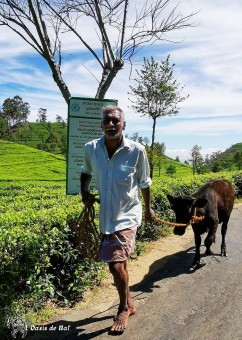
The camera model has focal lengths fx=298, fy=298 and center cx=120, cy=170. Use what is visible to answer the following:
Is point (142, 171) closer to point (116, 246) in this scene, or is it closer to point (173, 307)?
point (116, 246)

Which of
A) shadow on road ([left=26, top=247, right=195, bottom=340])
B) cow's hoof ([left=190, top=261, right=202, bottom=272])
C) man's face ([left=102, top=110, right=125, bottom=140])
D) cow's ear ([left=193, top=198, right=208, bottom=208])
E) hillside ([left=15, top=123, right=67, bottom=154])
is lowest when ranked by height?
shadow on road ([left=26, top=247, right=195, bottom=340])

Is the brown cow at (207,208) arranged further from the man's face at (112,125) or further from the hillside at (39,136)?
the hillside at (39,136)

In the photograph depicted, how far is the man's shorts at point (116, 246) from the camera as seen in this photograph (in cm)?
300

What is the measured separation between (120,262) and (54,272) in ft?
3.60

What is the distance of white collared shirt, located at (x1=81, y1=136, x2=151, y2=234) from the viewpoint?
300 centimetres

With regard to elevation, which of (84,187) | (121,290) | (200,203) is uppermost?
(84,187)

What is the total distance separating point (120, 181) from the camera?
2992mm

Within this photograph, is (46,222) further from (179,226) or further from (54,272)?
(179,226)

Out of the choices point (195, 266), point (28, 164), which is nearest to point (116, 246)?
point (195, 266)

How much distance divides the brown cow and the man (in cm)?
147

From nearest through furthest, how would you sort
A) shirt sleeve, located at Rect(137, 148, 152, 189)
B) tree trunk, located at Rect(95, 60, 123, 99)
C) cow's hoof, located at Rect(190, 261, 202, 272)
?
shirt sleeve, located at Rect(137, 148, 152, 189) < cow's hoof, located at Rect(190, 261, 202, 272) < tree trunk, located at Rect(95, 60, 123, 99)

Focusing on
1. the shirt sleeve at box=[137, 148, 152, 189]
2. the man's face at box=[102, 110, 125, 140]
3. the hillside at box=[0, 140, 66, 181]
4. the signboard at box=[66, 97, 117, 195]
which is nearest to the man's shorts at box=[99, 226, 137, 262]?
the shirt sleeve at box=[137, 148, 152, 189]

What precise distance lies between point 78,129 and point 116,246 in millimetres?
2838

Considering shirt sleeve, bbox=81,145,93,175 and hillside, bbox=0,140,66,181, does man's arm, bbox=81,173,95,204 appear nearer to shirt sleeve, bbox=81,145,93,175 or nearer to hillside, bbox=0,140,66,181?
shirt sleeve, bbox=81,145,93,175
